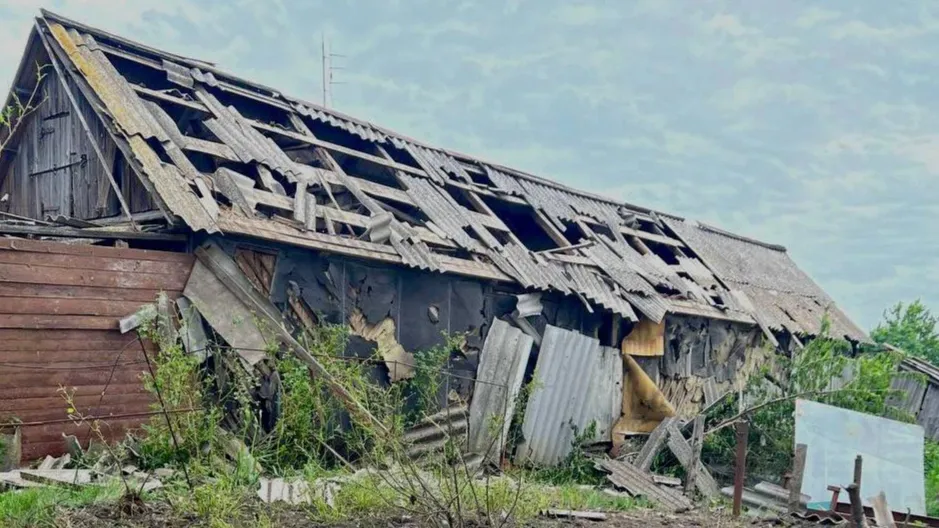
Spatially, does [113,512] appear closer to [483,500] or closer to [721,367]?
[483,500]

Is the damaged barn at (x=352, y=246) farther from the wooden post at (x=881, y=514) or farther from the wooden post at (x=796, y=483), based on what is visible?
the wooden post at (x=881, y=514)

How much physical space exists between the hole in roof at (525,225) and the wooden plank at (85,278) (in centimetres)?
604

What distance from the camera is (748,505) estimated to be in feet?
28.2

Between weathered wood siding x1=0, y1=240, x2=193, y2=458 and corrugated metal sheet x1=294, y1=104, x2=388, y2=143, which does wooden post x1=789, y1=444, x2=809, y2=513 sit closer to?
weathered wood siding x1=0, y1=240, x2=193, y2=458

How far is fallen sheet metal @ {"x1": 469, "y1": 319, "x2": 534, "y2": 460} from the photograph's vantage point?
901 cm

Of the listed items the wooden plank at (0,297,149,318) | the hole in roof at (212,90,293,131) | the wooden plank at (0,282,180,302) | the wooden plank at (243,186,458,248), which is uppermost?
the hole in roof at (212,90,293,131)

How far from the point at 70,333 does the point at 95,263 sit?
2.08ft

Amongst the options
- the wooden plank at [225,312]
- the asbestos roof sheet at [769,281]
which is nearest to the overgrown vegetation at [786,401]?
the asbestos roof sheet at [769,281]

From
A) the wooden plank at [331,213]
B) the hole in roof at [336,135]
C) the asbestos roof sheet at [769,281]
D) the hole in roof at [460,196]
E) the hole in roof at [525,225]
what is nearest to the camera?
the wooden plank at [331,213]

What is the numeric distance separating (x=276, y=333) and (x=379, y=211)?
2.37 meters

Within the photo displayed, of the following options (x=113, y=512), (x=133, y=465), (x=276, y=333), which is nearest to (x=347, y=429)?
(x=276, y=333)

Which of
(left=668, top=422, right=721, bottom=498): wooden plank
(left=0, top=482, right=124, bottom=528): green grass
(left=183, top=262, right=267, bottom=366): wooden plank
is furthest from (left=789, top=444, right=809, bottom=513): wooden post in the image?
(left=0, top=482, right=124, bottom=528): green grass

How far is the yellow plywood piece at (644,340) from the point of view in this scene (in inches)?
443

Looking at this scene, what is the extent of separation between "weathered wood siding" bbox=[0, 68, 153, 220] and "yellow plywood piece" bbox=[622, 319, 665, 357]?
6.85 meters
